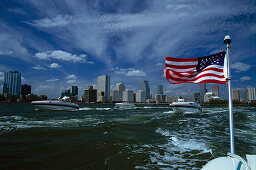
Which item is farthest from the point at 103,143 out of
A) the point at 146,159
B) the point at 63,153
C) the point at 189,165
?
the point at 189,165

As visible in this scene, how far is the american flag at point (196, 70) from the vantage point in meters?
5.32

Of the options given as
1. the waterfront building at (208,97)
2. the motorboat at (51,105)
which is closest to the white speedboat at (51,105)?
the motorboat at (51,105)

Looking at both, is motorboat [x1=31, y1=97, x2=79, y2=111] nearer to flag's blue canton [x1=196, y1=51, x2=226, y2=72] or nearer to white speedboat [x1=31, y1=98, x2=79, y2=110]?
white speedboat [x1=31, y1=98, x2=79, y2=110]

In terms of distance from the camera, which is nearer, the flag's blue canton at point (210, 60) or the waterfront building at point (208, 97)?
the flag's blue canton at point (210, 60)

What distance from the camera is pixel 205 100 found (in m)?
176

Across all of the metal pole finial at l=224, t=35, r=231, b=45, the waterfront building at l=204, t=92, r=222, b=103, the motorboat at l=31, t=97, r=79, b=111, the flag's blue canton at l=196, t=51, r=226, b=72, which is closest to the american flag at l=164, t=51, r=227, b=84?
the flag's blue canton at l=196, t=51, r=226, b=72

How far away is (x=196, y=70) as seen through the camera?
5.89 metres

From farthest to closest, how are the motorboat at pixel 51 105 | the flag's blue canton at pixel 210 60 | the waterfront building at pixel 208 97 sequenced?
the waterfront building at pixel 208 97 → the motorboat at pixel 51 105 → the flag's blue canton at pixel 210 60

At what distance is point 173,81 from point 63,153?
569 centimetres

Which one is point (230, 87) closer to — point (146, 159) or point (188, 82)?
point (188, 82)

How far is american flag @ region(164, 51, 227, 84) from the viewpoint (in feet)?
17.5

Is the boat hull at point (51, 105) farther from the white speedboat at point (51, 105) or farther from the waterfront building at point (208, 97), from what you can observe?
the waterfront building at point (208, 97)

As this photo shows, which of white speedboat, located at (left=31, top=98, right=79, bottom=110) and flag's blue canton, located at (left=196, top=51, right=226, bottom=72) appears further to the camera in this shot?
white speedboat, located at (left=31, top=98, right=79, bottom=110)

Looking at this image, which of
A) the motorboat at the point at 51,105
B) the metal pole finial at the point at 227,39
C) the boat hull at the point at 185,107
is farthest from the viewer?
the motorboat at the point at 51,105
